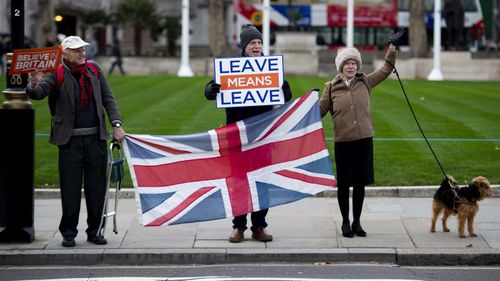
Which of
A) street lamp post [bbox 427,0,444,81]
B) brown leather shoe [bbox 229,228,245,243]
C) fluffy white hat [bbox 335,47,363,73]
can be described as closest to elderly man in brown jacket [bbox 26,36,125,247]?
brown leather shoe [bbox 229,228,245,243]

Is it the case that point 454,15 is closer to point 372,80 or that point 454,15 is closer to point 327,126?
point 327,126

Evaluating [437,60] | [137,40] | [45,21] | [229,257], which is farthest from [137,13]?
[229,257]

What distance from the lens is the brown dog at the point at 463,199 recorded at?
10.1 m

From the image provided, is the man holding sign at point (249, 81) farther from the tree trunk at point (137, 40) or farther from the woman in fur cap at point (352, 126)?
the tree trunk at point (137, 40)

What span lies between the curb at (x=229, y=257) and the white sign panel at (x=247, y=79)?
4.75 ft

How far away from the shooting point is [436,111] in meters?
Answer: 22.0

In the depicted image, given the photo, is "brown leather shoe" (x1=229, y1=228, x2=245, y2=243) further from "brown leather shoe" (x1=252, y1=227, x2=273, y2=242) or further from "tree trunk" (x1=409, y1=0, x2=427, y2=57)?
"tree trunk" (x1=409, y1=0, x2=427, y2=57)

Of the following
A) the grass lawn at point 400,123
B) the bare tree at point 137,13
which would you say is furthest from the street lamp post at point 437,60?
the bare tree at point 137,13

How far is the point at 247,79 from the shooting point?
10109mm

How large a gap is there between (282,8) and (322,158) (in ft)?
182

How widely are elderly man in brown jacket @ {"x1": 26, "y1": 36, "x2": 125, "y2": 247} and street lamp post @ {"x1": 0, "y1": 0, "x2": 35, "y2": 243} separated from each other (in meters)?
0.34

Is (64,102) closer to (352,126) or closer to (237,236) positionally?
(237,236)

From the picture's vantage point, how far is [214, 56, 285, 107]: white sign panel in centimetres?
1011

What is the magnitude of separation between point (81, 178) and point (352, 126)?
2.63m
